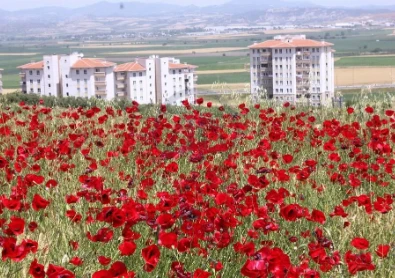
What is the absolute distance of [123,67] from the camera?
2537 inches

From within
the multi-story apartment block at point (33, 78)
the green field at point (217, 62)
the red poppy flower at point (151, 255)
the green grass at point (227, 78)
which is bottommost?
the green field at point (217, 62)

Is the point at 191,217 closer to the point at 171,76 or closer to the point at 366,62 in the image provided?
the point at 171,76

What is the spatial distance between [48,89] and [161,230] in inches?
2306

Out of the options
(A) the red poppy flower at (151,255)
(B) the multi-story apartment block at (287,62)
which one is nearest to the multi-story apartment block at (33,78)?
(B) the multi-story apartment block at (287,62)

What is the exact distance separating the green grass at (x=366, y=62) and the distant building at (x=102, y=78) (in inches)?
1510

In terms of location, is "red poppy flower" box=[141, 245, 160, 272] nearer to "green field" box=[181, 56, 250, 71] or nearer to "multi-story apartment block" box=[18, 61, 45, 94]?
"multi-story apartment block" box=[18, 61, 45, 94]

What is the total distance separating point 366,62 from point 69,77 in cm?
5267

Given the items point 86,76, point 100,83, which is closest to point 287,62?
point 100,83

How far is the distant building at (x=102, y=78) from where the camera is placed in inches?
2413

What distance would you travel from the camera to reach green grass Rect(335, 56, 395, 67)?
316 ft

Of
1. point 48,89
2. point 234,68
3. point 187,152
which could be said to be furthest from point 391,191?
point 234,68

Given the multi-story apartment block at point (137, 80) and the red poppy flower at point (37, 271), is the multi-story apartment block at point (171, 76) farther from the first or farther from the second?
the red poppy flower at point (37, 271)

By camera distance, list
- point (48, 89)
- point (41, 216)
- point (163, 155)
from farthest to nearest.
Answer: point (48, 89) → point (163, 155) → point (41, 216)

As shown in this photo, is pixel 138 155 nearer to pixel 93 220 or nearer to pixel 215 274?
pixel 93 220
